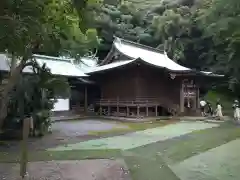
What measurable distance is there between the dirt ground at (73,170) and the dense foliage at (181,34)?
15.3 metres

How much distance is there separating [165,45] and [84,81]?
14450 millimetres

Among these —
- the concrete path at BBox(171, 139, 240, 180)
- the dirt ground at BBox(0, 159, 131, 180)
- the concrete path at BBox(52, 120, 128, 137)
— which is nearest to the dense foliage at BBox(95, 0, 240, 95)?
the concrete path at BBox(52, 120, 128, 137)

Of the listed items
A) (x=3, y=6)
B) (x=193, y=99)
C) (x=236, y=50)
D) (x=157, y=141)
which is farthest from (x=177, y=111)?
(x=3, y=6)

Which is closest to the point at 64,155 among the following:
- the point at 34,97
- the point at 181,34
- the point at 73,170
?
the point at 73,170

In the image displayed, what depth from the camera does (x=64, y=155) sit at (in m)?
8.17

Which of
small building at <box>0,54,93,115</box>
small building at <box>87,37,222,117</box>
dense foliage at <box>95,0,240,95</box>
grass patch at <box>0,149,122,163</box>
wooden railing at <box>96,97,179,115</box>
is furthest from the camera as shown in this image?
dense foliage at <box>95,0,240,95</box>

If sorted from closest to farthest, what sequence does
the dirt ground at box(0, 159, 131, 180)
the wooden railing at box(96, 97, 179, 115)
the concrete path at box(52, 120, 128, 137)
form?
1. the dirt ground at box(0, 159, 131, 180)
2. the concrete path at box(52, 120, 128, 137)
3. the wooden railing at box(96, 97, 179, 115)

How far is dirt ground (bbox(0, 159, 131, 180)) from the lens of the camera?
610 centimetres

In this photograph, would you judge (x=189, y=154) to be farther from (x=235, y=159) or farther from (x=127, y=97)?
(x=127, y=97)

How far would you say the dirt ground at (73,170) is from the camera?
610 centimetres

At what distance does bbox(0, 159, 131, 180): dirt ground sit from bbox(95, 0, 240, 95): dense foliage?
15.3 meters

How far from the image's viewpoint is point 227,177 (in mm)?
6117

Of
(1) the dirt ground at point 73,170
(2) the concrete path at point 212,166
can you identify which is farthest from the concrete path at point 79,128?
(2) the concrete path at point 212,166

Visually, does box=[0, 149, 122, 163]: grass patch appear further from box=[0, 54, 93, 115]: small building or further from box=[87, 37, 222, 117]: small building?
box=[0, 54, 93, 115]: small building
